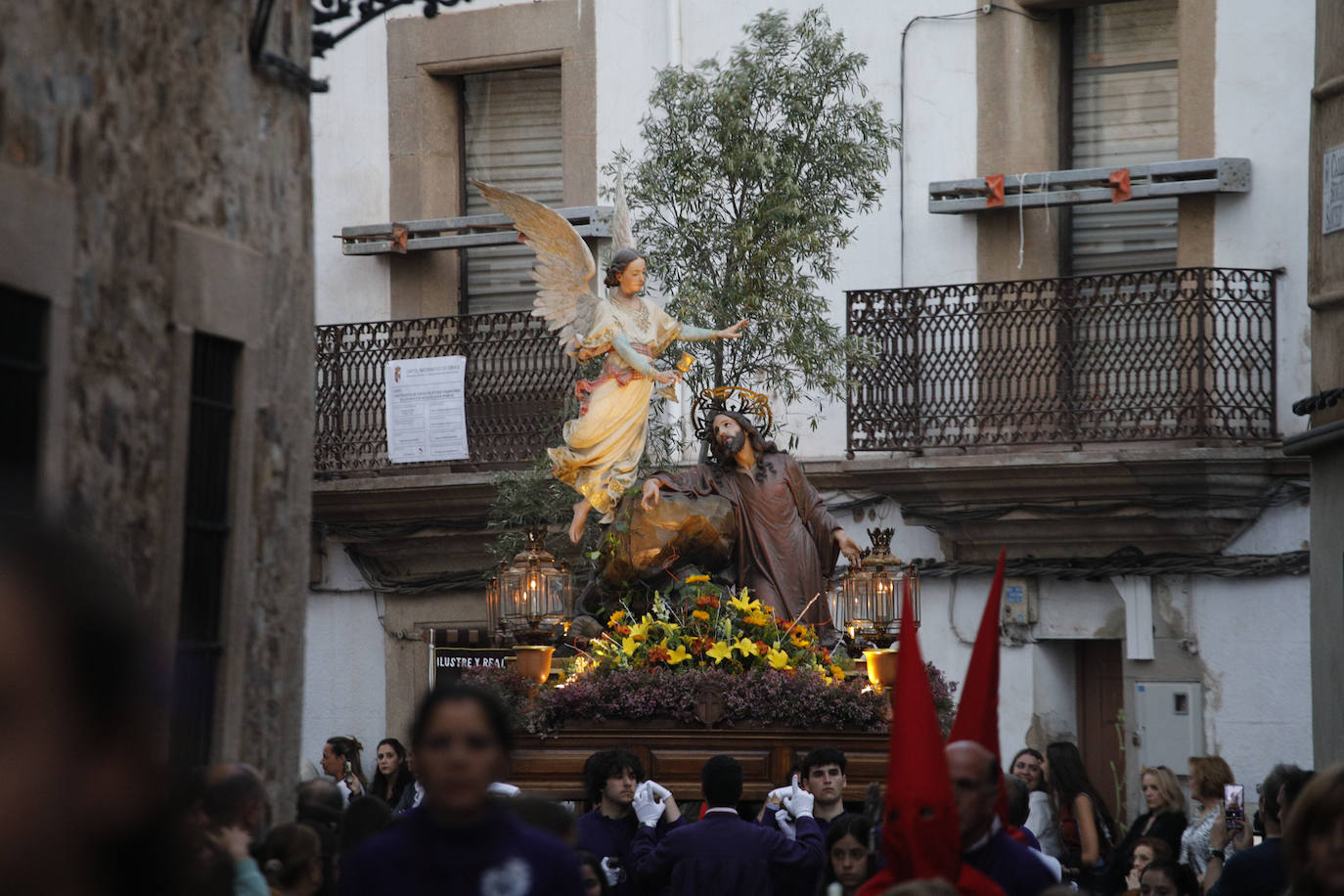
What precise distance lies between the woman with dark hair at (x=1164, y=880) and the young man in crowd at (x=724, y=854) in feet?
3.88

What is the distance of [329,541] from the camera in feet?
65.6

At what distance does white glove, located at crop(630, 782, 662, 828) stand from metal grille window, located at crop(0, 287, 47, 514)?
3.88 m

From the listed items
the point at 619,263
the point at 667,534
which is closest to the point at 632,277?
the point at 619,263

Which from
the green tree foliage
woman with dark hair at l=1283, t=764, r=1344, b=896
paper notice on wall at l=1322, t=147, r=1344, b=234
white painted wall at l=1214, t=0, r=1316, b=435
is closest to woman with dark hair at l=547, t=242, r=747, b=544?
the green tree foliage

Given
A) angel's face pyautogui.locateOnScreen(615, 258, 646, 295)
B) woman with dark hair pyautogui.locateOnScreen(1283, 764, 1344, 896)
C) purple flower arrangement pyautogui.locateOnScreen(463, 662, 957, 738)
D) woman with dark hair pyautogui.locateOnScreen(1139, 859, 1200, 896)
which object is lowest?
woman with dark hair pyautogui.locateOnScreen(1139, 859, 1200, 896)

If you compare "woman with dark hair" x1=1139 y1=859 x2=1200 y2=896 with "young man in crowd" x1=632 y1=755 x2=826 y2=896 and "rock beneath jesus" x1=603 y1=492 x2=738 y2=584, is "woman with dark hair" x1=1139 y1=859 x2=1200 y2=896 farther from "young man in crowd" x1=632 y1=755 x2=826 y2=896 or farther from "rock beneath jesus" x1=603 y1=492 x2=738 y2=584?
"rock beneath jesus" x1=603 y1=492 x2=738 y2=584

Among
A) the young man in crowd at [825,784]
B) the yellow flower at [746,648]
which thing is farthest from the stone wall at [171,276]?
the yellow flower at [746,648]

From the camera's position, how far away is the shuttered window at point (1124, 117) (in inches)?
718

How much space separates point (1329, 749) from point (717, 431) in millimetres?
4100

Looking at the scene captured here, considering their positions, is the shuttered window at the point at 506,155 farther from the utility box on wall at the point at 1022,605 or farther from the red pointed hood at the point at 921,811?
the red pointed hood at the point at 921,811

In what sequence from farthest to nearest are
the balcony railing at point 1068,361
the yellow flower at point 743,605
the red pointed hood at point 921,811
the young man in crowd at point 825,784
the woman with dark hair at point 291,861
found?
1. the balcony railing at point 1068,361
2. the yellow flower at point 743,605
3. the young man in crowd at point 825,784
4. the woman with dark hair at point 291,861
5. the red pointed hood at point 921,811

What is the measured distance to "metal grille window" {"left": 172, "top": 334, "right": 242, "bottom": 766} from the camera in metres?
6.40

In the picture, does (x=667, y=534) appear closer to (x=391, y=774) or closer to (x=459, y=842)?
(x=391, y=774)

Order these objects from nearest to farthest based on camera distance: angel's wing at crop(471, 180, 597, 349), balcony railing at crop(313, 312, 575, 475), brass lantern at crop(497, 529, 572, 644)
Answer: brass lantern at crop(497, 529, 572, 644), angel's wing at crop(471, 180, 597, 349), balcony railing at crop(313, 312, 575, 475)
